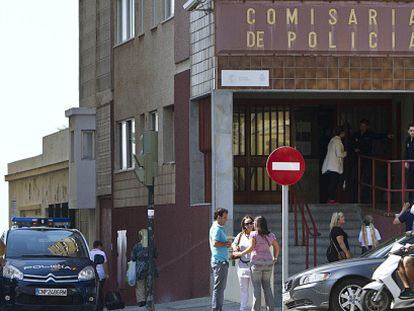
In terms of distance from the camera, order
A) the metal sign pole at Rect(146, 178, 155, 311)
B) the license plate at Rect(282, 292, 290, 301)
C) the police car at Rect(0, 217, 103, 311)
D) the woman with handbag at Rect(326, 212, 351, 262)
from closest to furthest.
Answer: the license plate at Rect(282, 292, 290, 301) < the police car at Rect(0, 217, 103, 311) < the woman with handbag at Rect(326, 212, 351, 262) < the metal sign pole at Rect(146, 178, 155, 311)

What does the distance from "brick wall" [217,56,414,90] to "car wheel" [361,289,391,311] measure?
8.41 m

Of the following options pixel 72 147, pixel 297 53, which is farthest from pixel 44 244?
pixel 72 147

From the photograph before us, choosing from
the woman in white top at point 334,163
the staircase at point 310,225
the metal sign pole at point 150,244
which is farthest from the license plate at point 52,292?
the woman in white top at point 334,163

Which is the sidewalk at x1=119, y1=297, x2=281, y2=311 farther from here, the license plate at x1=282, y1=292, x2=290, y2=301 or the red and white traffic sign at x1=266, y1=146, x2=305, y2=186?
the red and white traffic sign at x1=266, y1=146, x2=305, y2=186

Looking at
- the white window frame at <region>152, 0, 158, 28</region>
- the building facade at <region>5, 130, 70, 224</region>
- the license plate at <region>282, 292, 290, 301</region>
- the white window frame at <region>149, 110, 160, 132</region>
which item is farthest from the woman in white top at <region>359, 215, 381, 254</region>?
the building facade at <region>5, 130, 70, 224</region>

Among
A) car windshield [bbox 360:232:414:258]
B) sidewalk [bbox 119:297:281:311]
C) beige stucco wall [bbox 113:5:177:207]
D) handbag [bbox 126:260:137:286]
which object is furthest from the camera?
beige stucco wall [bbox 113:5:177:207]

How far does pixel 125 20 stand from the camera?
39.6m

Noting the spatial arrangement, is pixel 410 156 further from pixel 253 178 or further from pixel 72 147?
pixel 72 147

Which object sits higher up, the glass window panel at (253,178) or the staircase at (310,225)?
the glass window panel at (253,178)

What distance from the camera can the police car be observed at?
24734 mm

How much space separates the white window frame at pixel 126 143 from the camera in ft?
127

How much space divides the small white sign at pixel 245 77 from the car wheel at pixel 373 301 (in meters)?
8.40

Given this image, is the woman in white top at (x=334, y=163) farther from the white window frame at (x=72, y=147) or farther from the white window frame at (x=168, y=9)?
the white window frame at (x=72, y=147)

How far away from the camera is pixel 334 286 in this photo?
21812 millimetres
